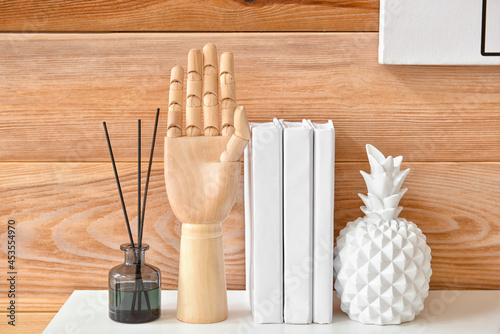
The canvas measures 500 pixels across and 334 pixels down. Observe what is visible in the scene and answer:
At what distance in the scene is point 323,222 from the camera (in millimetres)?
718

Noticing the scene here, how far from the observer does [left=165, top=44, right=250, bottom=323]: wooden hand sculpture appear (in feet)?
2.32

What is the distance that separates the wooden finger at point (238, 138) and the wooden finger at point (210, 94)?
0.05 metres

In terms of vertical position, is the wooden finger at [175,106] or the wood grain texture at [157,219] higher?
the wooden finger at [175,106]

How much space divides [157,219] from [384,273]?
350mm

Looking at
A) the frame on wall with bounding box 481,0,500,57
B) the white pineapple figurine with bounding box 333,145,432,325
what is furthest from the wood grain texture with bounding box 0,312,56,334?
the frame on wall with bounding box 481,0,500,57

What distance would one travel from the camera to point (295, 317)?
727mm

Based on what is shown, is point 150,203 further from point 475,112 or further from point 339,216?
point 475,112

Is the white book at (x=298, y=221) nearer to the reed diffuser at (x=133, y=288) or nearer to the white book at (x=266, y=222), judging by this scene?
the white book at (x=266, y=222)

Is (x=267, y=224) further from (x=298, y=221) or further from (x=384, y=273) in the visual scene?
(x=384, y=273)

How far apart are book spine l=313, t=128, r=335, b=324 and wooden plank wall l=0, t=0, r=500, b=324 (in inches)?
5.5

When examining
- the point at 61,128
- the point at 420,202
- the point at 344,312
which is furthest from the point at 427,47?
the point at 61,128

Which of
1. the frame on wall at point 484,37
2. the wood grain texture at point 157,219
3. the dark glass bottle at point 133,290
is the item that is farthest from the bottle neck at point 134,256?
the frame on wall at point 484,37

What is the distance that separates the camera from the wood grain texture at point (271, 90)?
837mm

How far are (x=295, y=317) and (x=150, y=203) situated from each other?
0.93 feet
